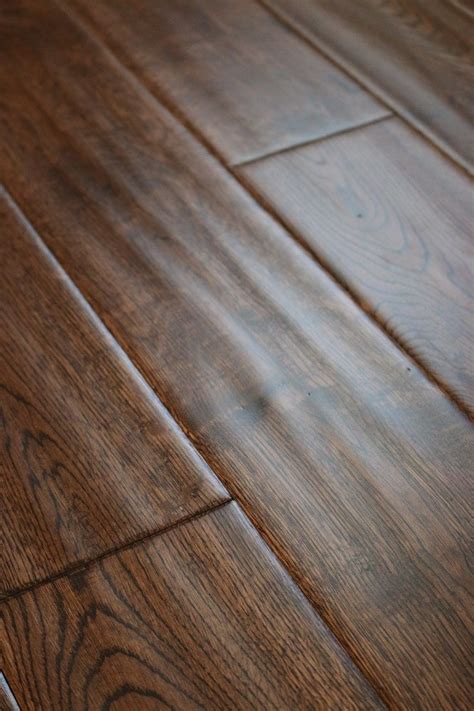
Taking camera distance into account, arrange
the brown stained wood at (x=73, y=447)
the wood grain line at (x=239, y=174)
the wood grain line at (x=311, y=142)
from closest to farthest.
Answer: the brown stained wood at (x=73, y=447) < the wood grain line at (x=239, y=174) < the wood grain line at (x=311, y=142)

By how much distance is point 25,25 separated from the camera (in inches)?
57.7

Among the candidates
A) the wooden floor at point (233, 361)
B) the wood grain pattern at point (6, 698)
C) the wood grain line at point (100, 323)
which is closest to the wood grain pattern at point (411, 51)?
the wooden floor at point (233, 361)

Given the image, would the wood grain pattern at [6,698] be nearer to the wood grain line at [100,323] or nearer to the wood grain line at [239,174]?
the wood grain line at [100,323]

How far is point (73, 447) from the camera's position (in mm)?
904

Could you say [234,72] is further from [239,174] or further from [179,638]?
[179,638]

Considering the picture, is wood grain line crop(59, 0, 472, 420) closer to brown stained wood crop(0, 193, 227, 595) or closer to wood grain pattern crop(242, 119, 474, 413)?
wood grain pattern crop(242, 119, 474, 413)

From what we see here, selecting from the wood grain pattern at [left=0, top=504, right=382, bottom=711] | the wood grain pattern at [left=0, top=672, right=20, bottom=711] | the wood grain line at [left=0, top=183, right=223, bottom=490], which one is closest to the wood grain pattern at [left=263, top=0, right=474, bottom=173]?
the wood grain line at [left=0, top=183, right=223, bottom=490]

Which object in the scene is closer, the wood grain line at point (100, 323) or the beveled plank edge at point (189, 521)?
the beveled plank edge at point (189, 521)

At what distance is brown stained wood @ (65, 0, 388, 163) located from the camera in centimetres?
130

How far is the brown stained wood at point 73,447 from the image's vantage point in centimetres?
84

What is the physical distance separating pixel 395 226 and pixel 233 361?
1.02ft

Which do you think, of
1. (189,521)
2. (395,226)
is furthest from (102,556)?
(395,226)

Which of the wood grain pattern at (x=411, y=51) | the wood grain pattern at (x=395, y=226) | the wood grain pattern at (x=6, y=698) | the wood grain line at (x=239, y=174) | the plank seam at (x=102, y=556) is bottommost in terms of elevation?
the wood grain pattern at (x=6, y=698)

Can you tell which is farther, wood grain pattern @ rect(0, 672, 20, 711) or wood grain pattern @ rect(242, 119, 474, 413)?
wood grain pattern @ rect(242, 119, 474, 413)
